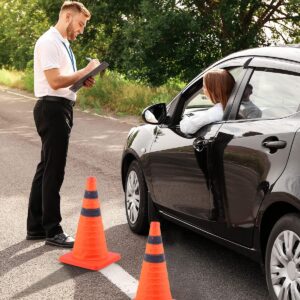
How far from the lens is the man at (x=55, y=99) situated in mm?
6504

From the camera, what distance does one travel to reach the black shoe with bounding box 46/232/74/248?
6611mm

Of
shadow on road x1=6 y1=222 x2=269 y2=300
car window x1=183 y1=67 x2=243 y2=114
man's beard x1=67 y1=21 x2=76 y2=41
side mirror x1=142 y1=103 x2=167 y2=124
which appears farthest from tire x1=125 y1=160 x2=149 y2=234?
man's beard x1=67 y1=21 x2=76 y2=41

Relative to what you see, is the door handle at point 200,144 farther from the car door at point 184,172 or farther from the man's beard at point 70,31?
the man's beard at point 70,31

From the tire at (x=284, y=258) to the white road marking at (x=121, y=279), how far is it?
3.27 feet

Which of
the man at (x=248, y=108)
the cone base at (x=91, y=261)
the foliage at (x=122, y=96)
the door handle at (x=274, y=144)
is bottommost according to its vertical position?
the foliage at (x=122, y=96)

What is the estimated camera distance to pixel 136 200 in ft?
22.7

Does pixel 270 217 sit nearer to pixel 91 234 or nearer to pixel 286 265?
pixel 286 265

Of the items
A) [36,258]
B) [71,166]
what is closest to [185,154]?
[36,258]

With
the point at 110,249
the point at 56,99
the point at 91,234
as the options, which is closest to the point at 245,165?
the point at 91,234

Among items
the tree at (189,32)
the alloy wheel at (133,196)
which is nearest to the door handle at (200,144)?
the alloy wheel at (133,196)

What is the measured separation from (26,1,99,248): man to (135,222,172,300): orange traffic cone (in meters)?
1.82

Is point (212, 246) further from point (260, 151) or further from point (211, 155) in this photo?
point (260, 151)

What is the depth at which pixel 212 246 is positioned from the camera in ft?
21.4

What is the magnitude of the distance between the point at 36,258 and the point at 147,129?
4.65 ft
